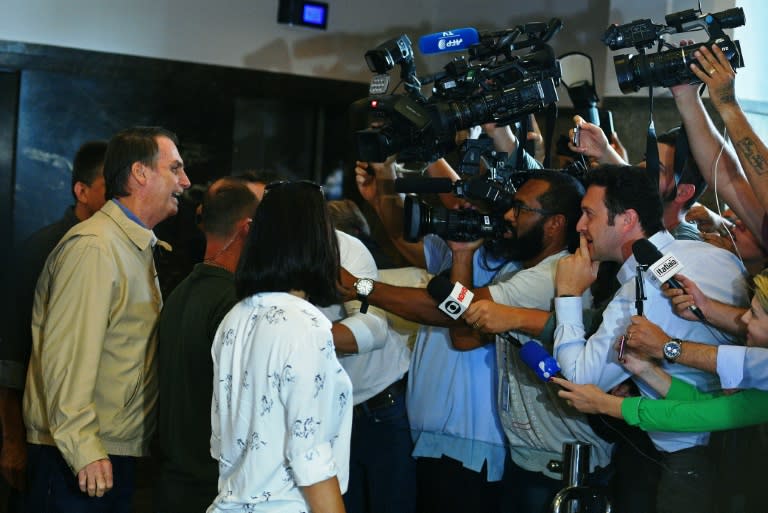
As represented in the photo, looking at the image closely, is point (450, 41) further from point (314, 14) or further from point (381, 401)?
point (314, 14)

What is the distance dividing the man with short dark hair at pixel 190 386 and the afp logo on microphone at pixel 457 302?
0.58 m

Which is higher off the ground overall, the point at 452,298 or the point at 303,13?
the point at 303,13

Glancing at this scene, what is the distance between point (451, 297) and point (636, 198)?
55cm

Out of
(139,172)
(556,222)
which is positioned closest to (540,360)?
(556,222)

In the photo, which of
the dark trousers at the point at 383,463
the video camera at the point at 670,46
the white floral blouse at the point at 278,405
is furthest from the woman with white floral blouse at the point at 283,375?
the dark trousers at the point at 383,463

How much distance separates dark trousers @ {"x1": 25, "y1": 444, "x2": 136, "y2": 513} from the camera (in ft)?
8.42

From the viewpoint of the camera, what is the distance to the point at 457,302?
2.64 m

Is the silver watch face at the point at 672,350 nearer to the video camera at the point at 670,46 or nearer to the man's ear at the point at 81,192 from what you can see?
the video camera at the point at 670,46

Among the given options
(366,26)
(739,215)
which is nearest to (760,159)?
(739,215)

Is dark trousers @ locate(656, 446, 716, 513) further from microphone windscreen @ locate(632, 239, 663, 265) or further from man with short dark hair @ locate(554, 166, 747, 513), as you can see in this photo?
microphone windscreen @ locate(632, 239, 663, 265)

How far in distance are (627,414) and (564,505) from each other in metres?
0.28

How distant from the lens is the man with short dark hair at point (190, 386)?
2359 millimetres

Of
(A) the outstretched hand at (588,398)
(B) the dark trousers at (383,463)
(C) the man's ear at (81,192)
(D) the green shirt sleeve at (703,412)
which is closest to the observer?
(D) the green shirt sleeve at (703,412)

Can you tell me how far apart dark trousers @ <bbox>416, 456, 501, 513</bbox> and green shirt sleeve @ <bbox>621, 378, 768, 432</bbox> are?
631mm
